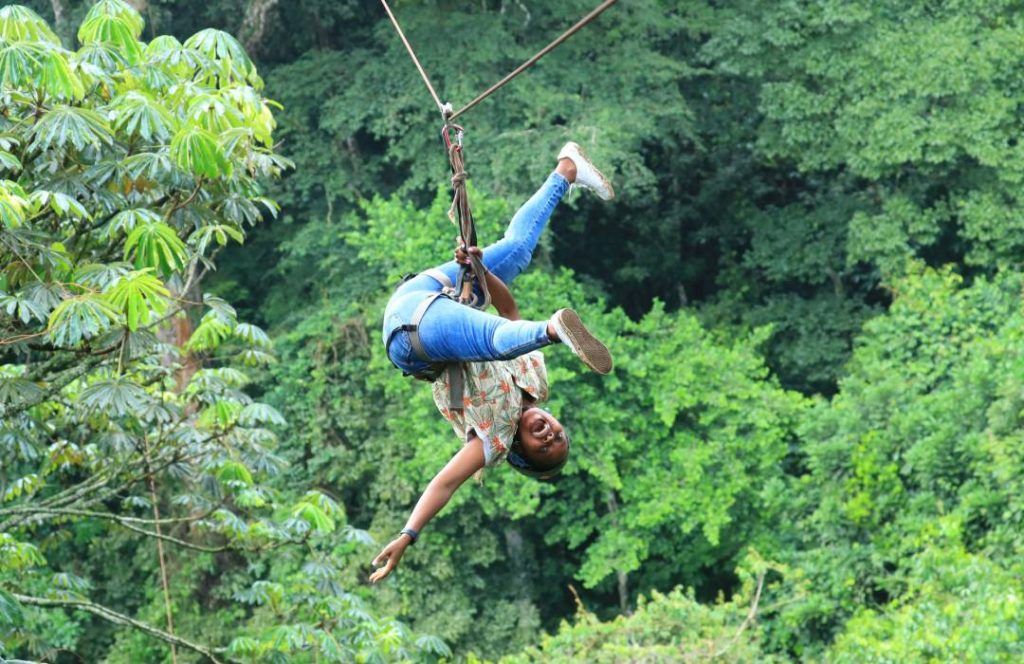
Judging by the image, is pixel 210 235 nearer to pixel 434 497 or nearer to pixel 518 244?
pixel 518 244

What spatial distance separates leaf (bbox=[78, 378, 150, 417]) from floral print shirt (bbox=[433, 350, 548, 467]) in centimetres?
265

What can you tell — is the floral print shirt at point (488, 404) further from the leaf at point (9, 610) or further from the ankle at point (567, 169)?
the leaf at point (9, 610)

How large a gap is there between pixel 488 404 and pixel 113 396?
2841 millimetres

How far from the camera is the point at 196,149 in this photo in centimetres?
625

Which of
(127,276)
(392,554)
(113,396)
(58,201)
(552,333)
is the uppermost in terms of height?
(552,333)

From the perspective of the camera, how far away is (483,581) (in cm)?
1334

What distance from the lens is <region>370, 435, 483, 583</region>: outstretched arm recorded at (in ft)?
13.4

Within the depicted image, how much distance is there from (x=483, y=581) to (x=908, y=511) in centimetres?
352

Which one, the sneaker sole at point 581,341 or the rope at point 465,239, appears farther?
the rope at point 465,239

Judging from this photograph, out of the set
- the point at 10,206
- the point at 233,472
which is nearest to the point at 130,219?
the point at 10,206

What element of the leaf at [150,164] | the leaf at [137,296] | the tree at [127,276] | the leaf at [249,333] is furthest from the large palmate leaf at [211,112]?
the leaf at [249,333]

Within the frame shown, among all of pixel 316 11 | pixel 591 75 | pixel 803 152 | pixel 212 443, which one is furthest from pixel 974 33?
pixel 212 443

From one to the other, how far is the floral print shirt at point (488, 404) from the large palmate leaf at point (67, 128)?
7.85ft

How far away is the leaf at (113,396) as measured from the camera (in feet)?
22.1
